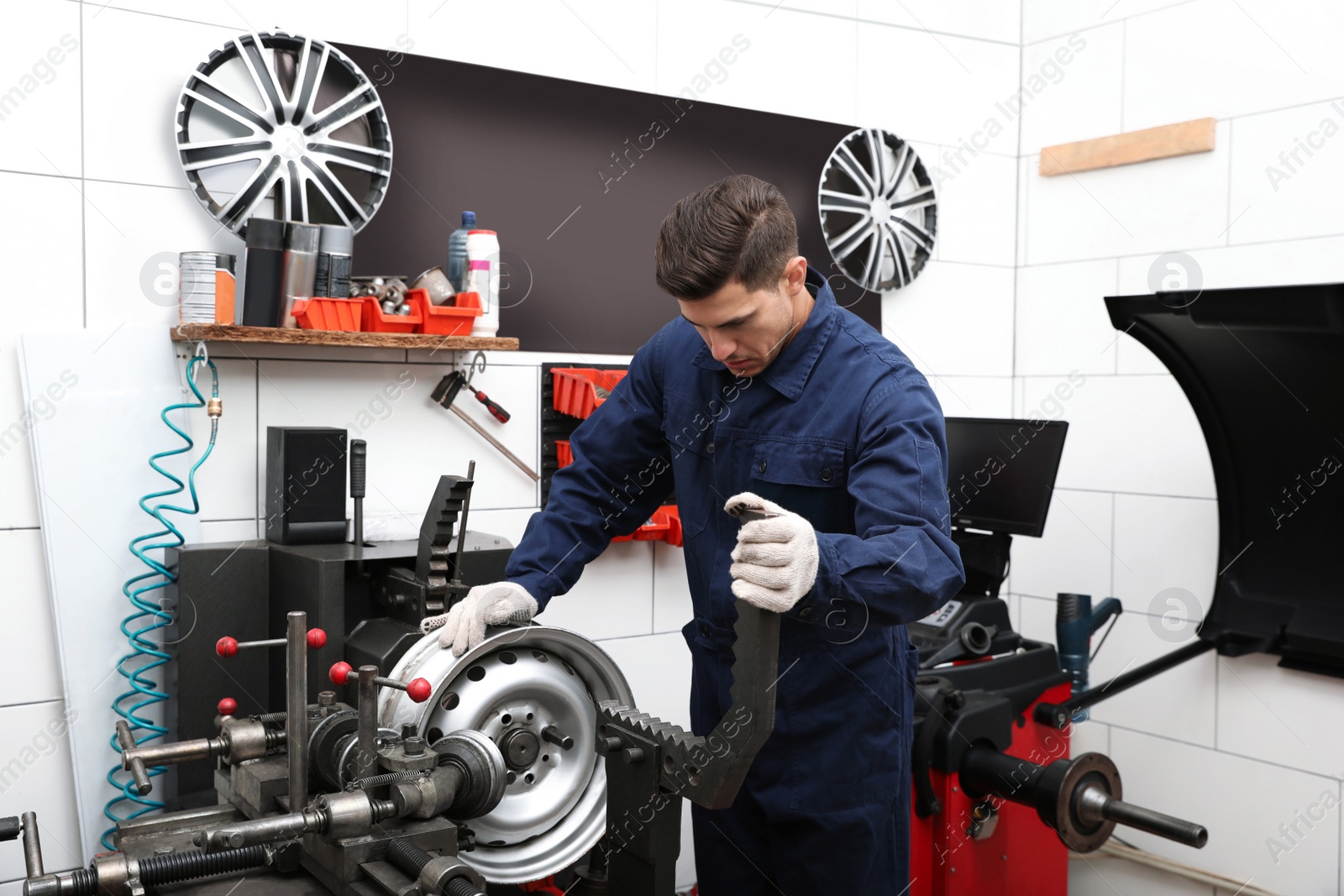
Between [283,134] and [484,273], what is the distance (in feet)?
1.72

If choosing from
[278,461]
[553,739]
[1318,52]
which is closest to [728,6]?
[1318,52]

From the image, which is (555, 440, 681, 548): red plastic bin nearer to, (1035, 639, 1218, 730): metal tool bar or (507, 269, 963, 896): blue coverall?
(507, 269, 963, 896): blue coverall

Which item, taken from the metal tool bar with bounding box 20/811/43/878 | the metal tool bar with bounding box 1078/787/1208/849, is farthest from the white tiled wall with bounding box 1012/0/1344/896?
the metal tool bar with bounding box 20/811/43/878

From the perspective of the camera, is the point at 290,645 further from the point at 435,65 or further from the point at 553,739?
the point at 435,65

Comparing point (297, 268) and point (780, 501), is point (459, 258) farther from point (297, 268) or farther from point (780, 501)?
point (780, 501)

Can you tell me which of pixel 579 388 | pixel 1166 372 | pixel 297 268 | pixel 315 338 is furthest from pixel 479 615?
pixel 1166 372

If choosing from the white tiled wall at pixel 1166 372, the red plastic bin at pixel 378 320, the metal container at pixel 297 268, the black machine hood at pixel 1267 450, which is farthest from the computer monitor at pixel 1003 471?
the metal container at pixel 297 268

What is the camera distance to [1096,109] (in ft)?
11.1

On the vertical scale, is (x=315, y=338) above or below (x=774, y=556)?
above

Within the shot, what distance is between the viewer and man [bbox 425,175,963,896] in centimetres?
159

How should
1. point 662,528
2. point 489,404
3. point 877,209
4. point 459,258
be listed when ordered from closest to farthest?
point 459,258
point 489,404
point 662,528
point 877,209

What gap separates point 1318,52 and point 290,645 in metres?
2.97

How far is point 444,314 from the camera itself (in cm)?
238

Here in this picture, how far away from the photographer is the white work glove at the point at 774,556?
1.27m
